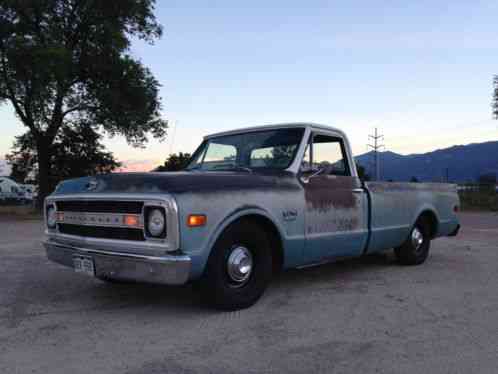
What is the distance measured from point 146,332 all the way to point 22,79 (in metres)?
18.1

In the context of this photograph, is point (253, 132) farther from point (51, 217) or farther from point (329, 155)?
point (51, 217)

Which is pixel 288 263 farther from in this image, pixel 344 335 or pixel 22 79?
pixel 22 79

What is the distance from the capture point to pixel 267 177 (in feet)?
15.0

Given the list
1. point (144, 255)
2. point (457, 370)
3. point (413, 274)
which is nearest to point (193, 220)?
point (144, 255)

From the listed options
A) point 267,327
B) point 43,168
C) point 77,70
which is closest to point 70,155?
point 43,168

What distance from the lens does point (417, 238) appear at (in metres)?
6.91

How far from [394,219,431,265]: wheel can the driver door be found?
1.37 metres

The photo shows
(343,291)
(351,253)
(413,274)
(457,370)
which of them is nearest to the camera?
(457,370)

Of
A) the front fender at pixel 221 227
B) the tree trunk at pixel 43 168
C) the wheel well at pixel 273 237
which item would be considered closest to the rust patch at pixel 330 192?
the wheel well at pixel 273 237

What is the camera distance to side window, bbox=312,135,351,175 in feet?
17.3

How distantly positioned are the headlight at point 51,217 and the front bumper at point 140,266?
68 centimetres

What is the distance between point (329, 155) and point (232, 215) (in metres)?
2.00

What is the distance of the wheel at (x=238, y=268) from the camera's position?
399 cm

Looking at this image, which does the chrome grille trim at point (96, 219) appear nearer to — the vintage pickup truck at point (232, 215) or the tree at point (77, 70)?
the vintage pickup truck at point (232, 215)
